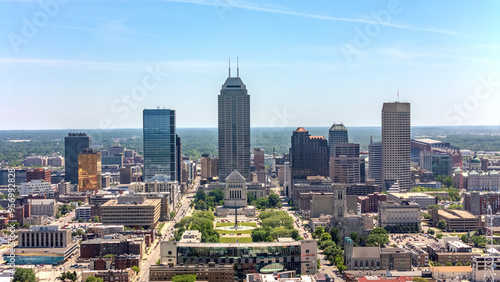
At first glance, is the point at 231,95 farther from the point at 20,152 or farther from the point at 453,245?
the point at 20,152

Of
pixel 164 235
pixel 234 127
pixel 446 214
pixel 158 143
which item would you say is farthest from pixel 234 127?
pixel 446 214

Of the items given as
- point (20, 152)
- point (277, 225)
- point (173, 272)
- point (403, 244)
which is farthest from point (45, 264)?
point (20, 152)

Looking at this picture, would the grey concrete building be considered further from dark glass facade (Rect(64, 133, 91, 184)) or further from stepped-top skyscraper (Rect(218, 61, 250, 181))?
dark glass facade (Rect(64, 133, 91, 184))

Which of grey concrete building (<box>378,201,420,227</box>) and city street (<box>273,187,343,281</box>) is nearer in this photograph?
city street (<box>273,187,343,281</box>)

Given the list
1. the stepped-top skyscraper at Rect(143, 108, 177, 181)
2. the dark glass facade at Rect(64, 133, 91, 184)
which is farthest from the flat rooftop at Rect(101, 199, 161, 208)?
Result: the dark glass facade at Rect(64, 133, 91, 184)

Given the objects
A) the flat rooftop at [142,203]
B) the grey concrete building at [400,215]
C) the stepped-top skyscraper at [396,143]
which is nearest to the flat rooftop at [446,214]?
the grey concrete building at [400,215]

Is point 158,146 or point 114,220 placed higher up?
point 158,146

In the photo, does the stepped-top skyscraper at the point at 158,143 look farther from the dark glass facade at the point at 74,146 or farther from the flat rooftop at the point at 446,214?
the flat rooftop at the point at 446,214

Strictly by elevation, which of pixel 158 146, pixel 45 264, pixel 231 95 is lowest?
pixel 45 264
